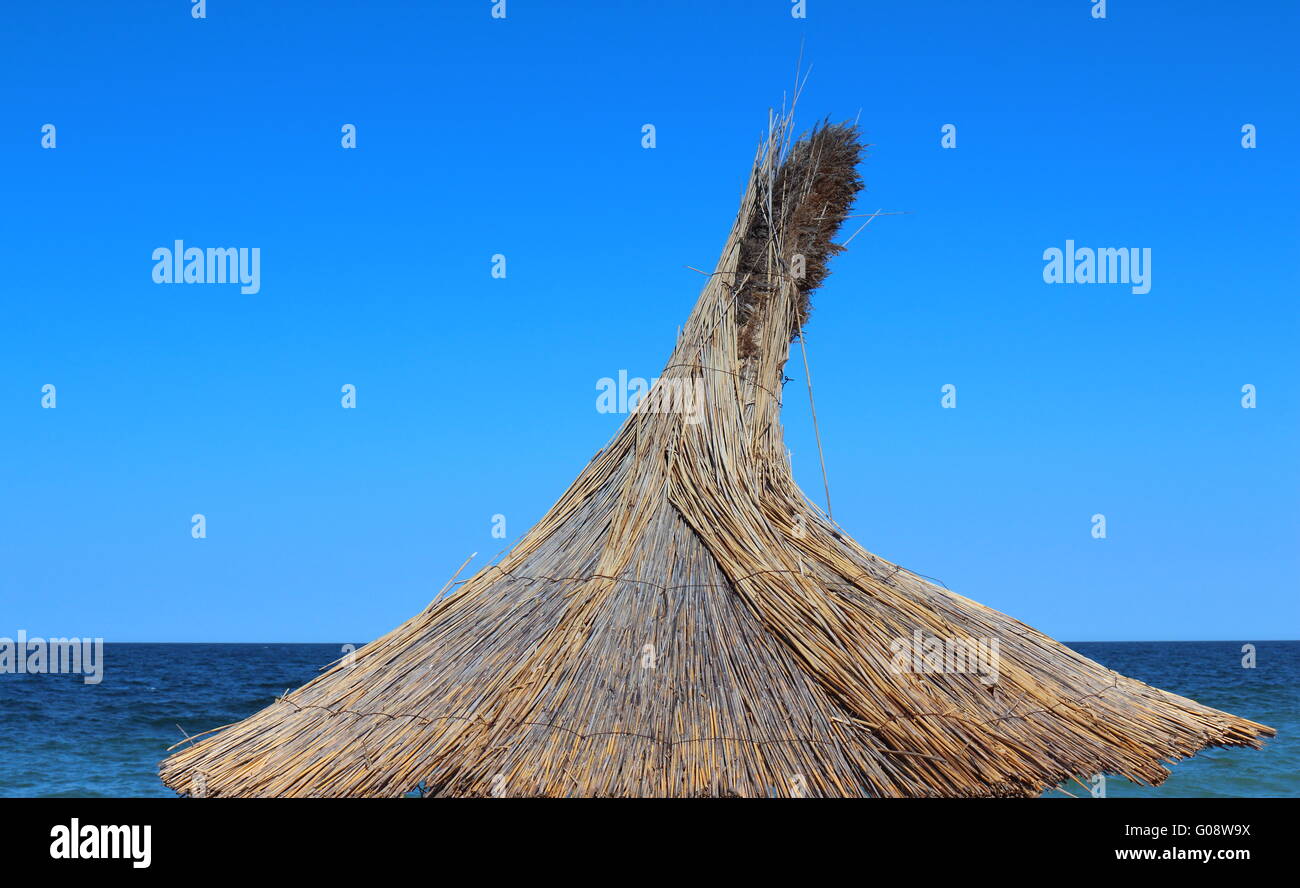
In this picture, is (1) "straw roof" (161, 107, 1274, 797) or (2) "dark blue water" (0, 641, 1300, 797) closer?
(1) "straw roof" (161, 107, 1274, 797)

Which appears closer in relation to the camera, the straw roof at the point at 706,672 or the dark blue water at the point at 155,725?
the straw roof at the point at 706,672

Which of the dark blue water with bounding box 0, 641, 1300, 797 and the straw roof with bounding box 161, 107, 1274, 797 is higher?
the straw roof with bounding box 161, 107, 1274, 797

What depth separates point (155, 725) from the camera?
14477mm

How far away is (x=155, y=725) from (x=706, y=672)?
40.8 feet

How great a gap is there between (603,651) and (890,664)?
58.9 inches

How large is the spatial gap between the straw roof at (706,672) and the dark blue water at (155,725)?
5.01ft

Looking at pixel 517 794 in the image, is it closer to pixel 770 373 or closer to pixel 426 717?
pixel 426 717

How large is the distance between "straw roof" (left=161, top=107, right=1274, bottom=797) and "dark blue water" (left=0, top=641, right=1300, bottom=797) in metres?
1.53

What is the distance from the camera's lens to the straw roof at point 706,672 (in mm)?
4582

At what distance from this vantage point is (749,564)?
18.1 ft

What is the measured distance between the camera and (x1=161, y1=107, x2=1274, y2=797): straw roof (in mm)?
4582

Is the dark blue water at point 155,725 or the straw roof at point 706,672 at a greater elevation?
the straw roof at point 706,672
